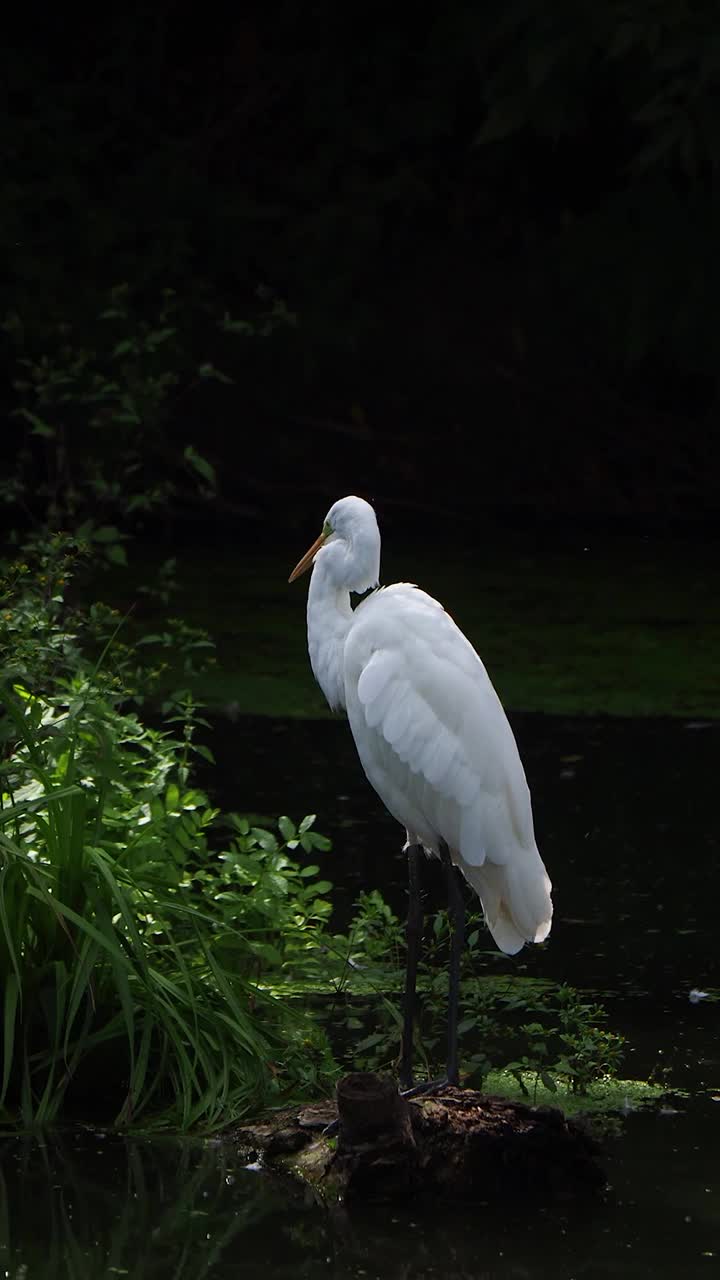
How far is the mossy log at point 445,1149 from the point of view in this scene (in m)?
3.08

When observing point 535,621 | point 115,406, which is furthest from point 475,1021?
point 115,406

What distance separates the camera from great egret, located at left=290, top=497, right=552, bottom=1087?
139 inches

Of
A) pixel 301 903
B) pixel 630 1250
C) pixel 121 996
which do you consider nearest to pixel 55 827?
pixel 121 996

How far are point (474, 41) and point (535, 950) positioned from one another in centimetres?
709

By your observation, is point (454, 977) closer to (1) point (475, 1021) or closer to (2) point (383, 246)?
(1) point (475, 1021)

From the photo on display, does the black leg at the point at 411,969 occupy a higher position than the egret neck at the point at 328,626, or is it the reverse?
the egret neck at the point at 328,626

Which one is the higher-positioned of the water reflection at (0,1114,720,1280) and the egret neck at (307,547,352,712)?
the egret neck at (307,547,352,712)

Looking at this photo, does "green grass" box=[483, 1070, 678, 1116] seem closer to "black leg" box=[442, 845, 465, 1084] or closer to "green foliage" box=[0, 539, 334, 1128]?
"black leg" box=[442, 845, 465, 1084]

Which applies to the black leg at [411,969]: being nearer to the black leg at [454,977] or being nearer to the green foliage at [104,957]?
the black leg at [454,977]

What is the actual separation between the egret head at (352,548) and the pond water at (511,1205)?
3.44 feet

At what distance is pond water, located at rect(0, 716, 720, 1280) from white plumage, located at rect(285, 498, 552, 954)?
18.7 inches

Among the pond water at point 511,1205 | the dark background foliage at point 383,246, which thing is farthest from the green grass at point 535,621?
the pond water at point 511,1205

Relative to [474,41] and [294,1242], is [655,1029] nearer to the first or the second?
[294,1242]

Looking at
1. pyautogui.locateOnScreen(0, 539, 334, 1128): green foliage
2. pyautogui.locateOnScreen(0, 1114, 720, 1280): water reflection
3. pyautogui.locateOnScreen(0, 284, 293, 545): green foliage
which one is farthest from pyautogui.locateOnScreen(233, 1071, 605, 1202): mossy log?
pyautogui.locateOnScreen(0, 284, 293, 545): green foliage
